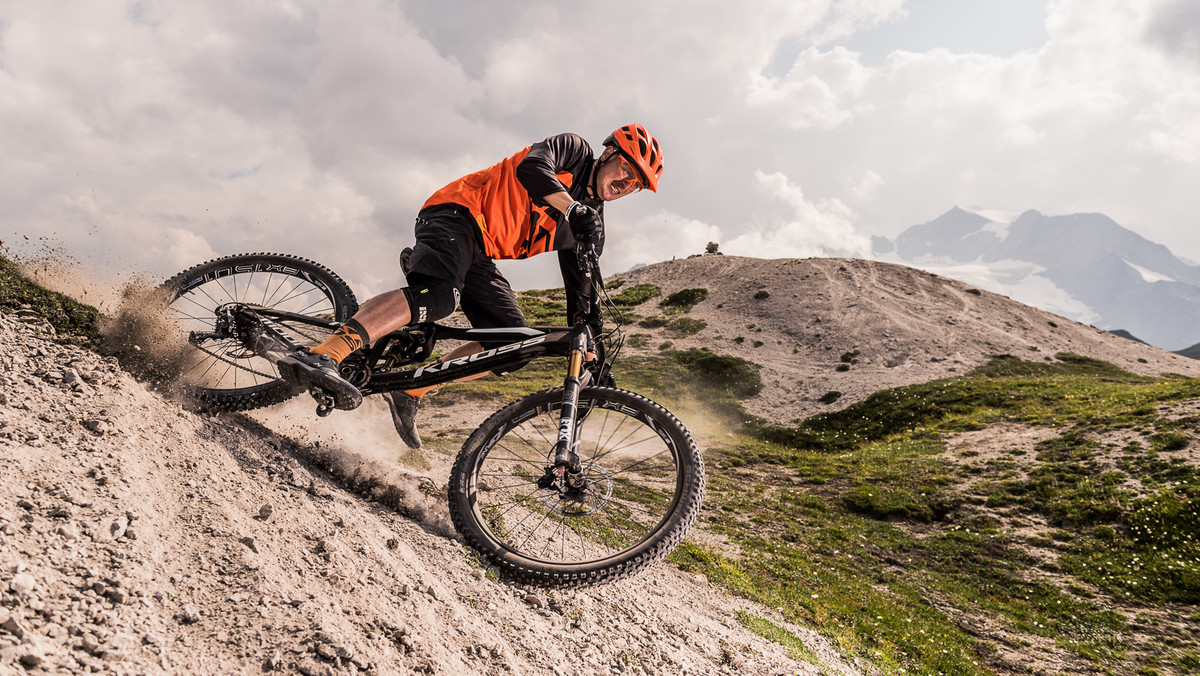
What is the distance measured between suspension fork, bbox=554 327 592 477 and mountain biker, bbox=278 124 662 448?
61 cm

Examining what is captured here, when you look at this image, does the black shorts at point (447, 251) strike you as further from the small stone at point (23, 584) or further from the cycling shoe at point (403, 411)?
the small stone at point (23, 584)

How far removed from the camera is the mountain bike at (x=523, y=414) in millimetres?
4477

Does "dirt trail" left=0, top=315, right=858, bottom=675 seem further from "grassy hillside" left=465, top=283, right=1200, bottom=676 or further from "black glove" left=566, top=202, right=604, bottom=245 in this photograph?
"grassy hillside" left=465, top=283, right=1200, bottom=676

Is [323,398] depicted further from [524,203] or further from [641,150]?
[641,150]

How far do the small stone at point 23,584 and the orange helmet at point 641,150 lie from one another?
15.5ft

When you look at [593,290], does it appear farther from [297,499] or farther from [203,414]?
[203,414]

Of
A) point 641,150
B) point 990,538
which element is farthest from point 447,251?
point 990,538

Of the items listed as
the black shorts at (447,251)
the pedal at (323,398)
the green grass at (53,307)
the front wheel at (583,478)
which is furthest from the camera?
the green grass at (53,307)

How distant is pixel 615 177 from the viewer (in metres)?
5.35

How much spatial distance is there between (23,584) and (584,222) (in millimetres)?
3748

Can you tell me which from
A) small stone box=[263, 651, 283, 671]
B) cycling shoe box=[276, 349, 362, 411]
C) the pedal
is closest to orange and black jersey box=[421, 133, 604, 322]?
cycling shoe box=[276, 349, 362, 411]

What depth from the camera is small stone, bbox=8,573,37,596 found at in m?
2.40

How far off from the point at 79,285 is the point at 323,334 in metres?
2.96

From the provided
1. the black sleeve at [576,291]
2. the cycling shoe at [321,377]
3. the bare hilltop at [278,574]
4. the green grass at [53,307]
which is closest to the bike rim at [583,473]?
the bare hilltop at [278,574]
